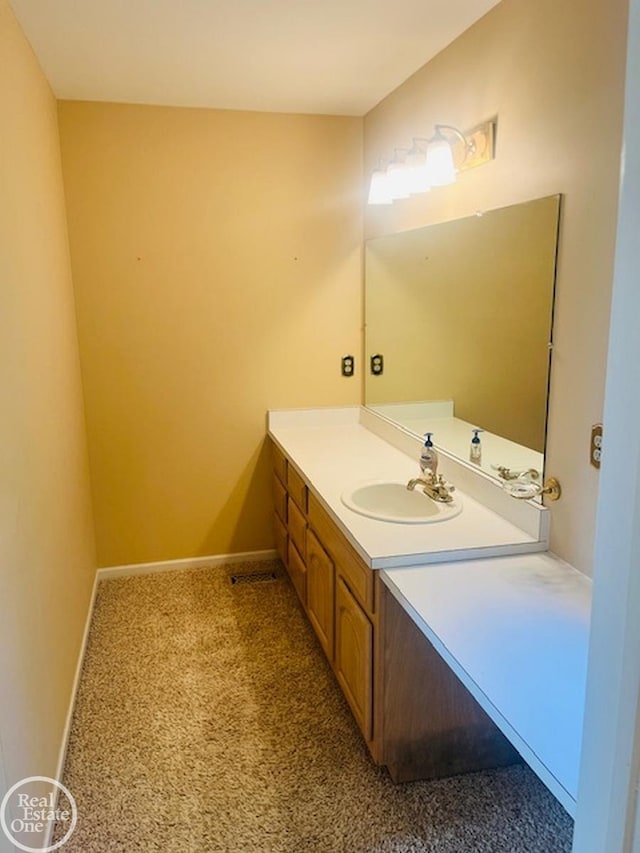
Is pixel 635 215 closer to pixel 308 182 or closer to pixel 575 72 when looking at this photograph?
pixel 575 72

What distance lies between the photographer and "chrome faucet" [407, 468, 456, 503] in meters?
2.22

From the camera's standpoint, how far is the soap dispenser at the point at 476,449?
2.31 meters

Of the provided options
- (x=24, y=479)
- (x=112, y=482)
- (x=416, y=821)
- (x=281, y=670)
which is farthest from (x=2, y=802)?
(x=112, y=482)

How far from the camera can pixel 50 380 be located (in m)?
2.29

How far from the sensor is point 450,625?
149 cm

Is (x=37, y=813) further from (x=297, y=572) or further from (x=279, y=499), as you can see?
(x=279, y=499)

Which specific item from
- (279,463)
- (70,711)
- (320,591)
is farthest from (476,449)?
(70,711)

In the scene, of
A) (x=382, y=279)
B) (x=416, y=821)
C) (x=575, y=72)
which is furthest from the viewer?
(x=382, y=279)

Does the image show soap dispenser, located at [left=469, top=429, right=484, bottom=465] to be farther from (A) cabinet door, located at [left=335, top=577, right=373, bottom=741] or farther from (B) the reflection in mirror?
(A) cabinet door, located at [left=335, top=577, right=373, bottom=741]

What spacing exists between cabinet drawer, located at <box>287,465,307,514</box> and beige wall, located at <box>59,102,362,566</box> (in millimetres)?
533

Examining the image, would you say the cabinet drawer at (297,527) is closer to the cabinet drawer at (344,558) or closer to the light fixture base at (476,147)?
the cabinet drawer at (344,558)

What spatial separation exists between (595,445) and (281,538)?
1.97m

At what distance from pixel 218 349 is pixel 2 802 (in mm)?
2293

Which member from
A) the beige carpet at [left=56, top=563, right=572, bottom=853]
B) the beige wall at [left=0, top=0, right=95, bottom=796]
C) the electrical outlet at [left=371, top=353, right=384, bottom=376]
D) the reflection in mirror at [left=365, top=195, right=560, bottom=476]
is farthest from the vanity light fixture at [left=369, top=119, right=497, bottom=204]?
the beige carpet at [left=56, top=563, right=572, bottom=853]
